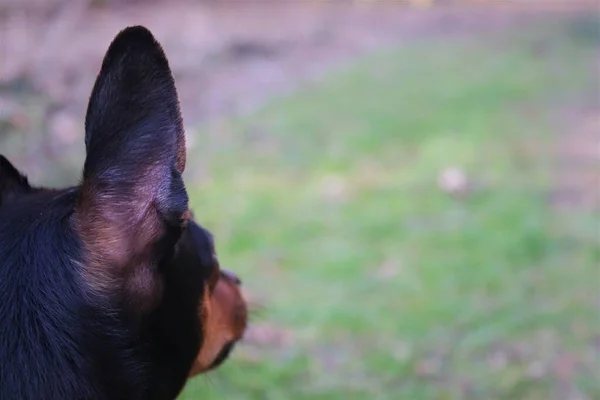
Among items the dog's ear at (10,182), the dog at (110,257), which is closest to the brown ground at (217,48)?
the dog's ear at (10,182)

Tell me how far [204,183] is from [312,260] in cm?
134

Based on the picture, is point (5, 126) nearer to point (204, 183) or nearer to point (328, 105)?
point (204, 183)

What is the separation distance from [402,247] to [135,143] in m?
3.11

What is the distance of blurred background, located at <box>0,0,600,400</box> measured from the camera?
335 cm

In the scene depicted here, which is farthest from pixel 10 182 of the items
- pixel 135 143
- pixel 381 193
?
pixel 381 193

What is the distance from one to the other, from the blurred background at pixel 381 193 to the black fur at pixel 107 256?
123cm

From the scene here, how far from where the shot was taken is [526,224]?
14.8 ft

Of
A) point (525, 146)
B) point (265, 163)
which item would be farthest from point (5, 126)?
point (525, 146)

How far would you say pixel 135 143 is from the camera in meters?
1.39

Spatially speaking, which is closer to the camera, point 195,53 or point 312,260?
point 312,260

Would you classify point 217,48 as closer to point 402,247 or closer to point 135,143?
point 402,247

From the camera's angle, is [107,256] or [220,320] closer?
[107,256]

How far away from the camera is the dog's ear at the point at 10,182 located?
185 cm

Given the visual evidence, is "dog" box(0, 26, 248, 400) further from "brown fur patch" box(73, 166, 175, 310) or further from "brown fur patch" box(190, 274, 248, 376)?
"brown fur patch" box(190, 274, 248, 376)
